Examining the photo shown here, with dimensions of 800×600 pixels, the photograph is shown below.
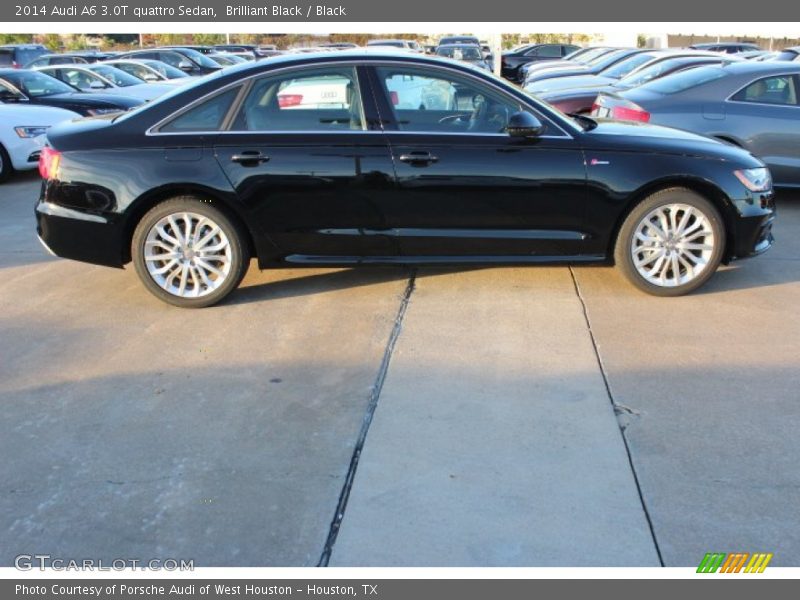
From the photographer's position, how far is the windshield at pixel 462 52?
79.5 ft

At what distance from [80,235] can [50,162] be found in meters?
0.52

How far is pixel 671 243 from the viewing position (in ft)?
17.3

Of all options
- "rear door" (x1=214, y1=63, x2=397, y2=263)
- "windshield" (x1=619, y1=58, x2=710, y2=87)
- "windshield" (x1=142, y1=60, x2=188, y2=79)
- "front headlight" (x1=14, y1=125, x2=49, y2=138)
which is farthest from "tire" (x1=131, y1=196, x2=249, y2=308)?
"windshield" (x1=142, y1=60, x2=188, y2=79)

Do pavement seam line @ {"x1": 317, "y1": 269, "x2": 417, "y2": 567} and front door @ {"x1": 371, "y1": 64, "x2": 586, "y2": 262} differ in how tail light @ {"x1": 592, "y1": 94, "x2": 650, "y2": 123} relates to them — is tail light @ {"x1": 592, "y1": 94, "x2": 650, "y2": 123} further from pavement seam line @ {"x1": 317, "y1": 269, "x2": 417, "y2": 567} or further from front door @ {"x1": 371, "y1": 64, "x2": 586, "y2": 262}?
pavement seam line @ {"x1": 317, "y1": 269, "x2": 417, "y2": 567}

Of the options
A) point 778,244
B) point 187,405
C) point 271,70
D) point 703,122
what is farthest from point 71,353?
point 703,122

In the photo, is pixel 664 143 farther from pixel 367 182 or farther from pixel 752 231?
pixel 367 182

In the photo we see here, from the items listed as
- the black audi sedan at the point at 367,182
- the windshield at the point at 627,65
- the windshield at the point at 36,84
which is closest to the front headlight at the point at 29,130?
the windshield at the point at 36,84

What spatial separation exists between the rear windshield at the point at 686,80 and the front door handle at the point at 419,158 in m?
4.33

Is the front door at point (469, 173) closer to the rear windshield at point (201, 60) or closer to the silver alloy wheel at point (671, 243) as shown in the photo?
the silver alloy wheel at point (671, 243)

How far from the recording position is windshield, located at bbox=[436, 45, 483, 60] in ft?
79.5

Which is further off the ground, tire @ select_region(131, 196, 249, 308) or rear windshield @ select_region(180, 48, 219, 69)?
rear windshield @ select_region(180, 48, 219, 69)

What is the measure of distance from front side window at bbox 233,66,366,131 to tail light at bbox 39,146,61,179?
3.95 ft

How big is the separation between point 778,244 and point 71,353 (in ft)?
18.5

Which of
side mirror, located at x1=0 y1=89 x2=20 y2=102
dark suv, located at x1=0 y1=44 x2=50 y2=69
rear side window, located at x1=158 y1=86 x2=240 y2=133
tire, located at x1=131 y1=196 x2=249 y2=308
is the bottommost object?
tire, located at x1=131 y1=196 x2=249 y2=308
